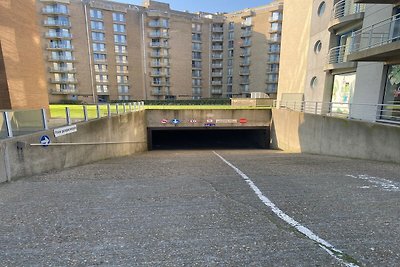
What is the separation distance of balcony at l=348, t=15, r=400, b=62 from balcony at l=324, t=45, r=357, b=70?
6.86 ft

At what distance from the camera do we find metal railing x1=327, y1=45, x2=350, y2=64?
15.1m

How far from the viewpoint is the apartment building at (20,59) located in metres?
13.6

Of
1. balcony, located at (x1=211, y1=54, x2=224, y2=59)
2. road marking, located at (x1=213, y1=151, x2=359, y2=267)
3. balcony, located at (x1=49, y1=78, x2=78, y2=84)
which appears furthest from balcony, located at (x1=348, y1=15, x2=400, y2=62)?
balcony, located at (x1=49, y1=78, x2=78, y2=84)

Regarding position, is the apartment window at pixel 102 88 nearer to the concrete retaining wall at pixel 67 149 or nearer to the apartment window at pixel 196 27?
the apartment window at pixel 196 27

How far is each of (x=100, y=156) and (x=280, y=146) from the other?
14337 mm

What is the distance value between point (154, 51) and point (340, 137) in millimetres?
55156

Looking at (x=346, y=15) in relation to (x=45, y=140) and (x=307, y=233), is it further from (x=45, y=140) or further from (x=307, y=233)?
(x=45, y=140)

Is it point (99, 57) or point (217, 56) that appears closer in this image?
point (99, 57)

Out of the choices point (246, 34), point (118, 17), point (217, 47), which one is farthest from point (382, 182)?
point (217, 47)

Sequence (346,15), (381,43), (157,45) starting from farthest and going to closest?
(157,45)
(346,15)
(381,43)

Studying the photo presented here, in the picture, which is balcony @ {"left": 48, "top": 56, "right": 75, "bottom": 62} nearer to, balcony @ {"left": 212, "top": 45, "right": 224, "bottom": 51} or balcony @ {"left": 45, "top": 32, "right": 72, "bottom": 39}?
balcony @ {"left": 45, "top": 32, "right": 72, "bottom": 39}

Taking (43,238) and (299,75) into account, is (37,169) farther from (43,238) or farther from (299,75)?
(299,75)

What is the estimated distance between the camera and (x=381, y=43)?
35.0 ft

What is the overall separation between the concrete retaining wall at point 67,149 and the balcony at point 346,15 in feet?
50.4
